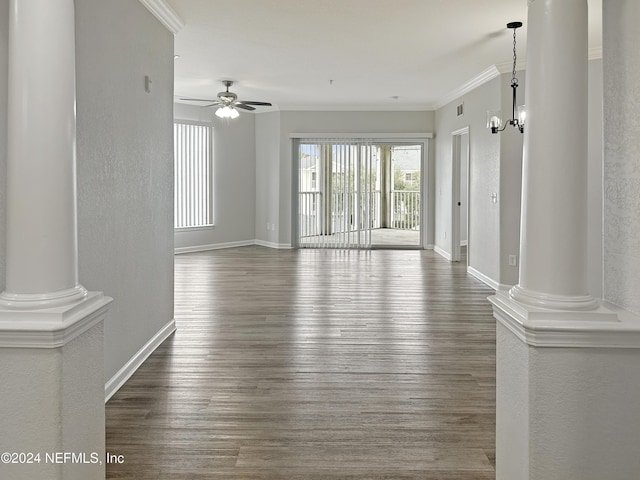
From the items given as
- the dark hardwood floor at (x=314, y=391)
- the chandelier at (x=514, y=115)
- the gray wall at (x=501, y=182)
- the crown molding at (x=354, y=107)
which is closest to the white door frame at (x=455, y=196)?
the gray wall at (x=501, y=182)

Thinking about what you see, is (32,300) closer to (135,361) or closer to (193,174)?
(135,361)

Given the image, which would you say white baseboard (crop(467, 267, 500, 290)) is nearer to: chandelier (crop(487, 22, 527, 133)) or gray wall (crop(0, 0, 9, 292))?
chandelier (crop(487, 22, 527, 133))

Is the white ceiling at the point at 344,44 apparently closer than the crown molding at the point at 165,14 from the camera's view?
No

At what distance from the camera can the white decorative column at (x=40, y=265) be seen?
1939 mm

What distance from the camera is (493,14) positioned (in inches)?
182

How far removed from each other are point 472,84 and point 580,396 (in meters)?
6.41

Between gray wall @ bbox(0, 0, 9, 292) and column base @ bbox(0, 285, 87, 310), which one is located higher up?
gray wall @ bbox(0, 0, 9, 292)

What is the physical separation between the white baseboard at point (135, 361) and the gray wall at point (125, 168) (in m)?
0.05

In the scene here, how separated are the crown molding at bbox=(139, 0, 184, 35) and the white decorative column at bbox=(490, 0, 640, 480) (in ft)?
9.52

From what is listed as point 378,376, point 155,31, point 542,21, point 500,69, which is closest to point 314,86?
point 500,69

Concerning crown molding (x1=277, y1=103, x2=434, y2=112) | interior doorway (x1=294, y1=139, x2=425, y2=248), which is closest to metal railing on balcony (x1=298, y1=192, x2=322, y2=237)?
interior doorway (x1=294, y1=139, x2=425, y2=248)

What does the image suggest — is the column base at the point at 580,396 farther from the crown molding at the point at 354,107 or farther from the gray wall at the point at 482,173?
the crown molding at the point at 354,107

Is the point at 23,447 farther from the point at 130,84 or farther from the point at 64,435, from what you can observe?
the point at 130,84

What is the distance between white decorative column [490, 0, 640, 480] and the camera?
195cm
